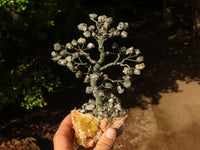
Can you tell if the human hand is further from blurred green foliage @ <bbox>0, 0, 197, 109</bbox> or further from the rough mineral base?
blurred green foliage @ <bbox>0, 0, 197, 109</bbox>

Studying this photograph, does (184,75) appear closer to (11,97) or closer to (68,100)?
(68,100)

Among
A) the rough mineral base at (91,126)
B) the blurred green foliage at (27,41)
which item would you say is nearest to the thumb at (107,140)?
the rough mineral base at (91,126)

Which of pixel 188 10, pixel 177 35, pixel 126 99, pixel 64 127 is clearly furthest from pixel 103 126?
pixel 188 10

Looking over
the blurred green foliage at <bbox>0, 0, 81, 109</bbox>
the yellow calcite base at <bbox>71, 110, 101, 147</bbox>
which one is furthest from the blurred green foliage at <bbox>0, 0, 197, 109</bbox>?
the yellow calcite base at <bbox>71, 110, 101, 147</bbox>

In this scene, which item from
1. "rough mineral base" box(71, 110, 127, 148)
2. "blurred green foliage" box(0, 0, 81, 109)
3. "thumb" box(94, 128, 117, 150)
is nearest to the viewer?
"thumb" box(94, 128, 117, 150)

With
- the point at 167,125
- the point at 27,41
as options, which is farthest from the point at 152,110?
the point at 27,41

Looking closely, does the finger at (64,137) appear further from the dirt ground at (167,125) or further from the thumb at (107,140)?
the dirt ground at (167,125)
